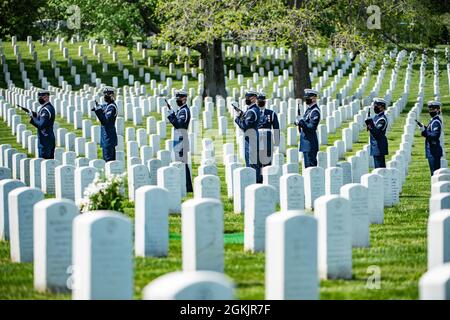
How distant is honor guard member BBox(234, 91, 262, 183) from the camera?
19.5 meters

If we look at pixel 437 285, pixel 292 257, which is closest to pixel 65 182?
pixel 292 257

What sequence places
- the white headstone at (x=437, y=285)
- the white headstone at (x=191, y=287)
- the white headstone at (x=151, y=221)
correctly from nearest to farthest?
the white headstone at (x=191, y=287), the white headstone at (x=437, y=285), the white headstone at (x=151, y=221)

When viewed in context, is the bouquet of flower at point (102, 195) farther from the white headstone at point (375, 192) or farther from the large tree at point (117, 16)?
the large tree at point (117, 16)

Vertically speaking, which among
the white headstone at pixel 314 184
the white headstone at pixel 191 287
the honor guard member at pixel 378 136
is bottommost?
the white headstone at pixel 314 184

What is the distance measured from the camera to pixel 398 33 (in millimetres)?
36312

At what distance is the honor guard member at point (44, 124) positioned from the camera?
20.6m

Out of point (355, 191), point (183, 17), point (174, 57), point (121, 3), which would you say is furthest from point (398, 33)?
point (355, 191)

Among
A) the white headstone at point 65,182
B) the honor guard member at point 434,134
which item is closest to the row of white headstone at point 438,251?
the white headstone at point 65,182

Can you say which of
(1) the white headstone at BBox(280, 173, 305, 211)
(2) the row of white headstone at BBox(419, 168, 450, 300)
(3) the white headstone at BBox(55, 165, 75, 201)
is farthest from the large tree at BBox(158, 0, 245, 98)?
→ (2) the row of white headstone at BBox(419, 168, 450, 300)

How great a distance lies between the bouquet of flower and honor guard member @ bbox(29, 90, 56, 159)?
7.27m

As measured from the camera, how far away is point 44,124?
67.6ft

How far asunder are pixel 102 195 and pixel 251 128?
663 centimetres

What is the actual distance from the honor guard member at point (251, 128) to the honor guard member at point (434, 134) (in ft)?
9.44

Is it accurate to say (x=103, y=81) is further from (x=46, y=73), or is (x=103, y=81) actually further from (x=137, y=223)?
(x=137, y=223)
